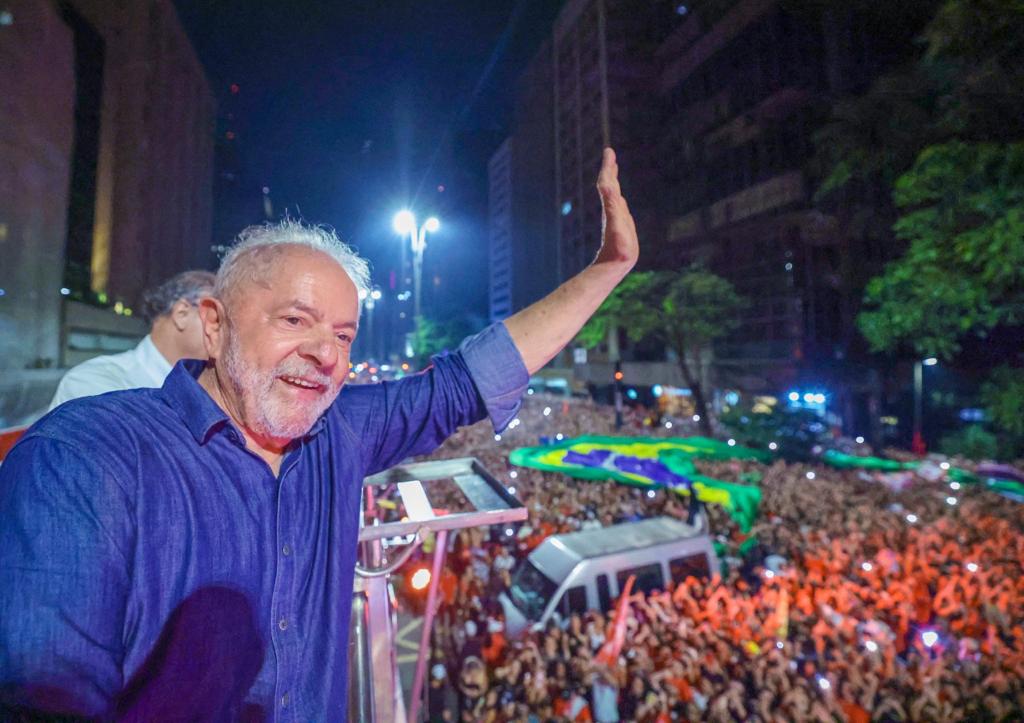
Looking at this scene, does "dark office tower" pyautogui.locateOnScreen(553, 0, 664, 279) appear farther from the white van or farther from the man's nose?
the man's nose

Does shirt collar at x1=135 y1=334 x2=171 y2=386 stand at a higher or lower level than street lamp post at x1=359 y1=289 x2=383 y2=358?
lower

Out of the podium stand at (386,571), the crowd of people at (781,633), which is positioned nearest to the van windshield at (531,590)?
the crowd of people at (781,633)

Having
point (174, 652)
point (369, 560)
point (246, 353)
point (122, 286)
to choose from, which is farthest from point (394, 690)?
point (122, 286)

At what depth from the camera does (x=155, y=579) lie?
1053 mm

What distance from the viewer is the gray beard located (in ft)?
4.50

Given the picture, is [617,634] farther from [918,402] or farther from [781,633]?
[918,402]

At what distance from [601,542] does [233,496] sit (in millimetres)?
4652

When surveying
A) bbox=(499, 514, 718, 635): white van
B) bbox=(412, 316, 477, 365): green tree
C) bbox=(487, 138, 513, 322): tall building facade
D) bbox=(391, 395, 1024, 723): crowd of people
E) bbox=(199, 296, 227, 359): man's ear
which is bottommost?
bbox=(391, 395, 1024, 723): crowd of people

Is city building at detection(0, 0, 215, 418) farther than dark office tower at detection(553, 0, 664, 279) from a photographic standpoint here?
No

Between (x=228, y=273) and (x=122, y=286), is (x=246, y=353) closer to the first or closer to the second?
(x=228, y=273)

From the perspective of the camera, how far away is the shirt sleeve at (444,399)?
1.72 metres

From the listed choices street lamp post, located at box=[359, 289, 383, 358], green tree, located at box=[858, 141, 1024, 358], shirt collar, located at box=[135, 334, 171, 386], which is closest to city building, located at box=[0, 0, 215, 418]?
street lamp post, located at box=[359, 289, 383, 358]

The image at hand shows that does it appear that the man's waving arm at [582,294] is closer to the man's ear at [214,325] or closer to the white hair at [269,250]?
the white hair at [269,250]

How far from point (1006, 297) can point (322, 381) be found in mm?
12096
